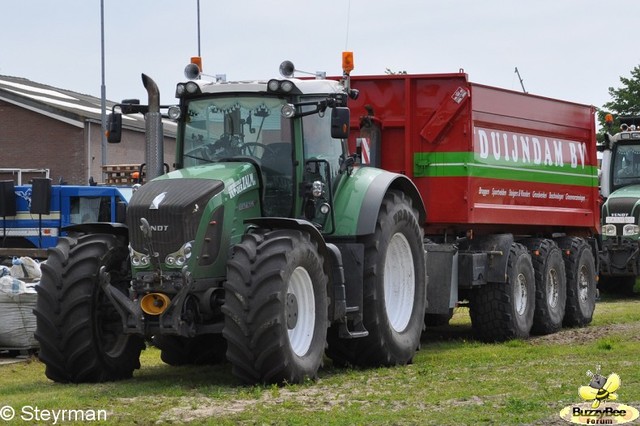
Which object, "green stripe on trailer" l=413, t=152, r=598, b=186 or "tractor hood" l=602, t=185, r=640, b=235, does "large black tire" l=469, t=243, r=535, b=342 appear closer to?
"green stripe on trailer" l=413, t=152, r=598, b=186

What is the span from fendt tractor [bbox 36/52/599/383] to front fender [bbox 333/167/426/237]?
0.02 meters

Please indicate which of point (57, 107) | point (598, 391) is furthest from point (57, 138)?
point (598, 391)

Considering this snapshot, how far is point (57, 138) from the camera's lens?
41469mm

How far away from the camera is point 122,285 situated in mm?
11922

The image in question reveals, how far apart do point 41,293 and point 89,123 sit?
2971 cm

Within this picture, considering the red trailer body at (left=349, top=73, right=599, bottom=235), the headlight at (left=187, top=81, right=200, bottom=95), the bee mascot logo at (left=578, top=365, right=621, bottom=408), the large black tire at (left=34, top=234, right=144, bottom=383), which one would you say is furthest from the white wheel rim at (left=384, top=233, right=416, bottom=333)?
the bee mascot logo at (left=578, top=365, right=621, bottom=408)

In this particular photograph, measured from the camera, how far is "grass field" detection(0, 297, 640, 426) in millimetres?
9438

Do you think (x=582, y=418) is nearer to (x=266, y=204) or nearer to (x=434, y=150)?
(x=266, y=204)

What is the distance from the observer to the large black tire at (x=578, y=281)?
19219mm

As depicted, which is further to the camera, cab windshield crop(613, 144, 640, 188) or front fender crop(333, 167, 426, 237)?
cab windshield crop(613, 144, 640, 188)

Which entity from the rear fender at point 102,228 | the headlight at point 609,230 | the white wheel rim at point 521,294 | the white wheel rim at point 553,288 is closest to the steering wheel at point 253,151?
the rear fender at point 102,228

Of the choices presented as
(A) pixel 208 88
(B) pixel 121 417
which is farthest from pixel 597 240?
(B) pixel 121 417

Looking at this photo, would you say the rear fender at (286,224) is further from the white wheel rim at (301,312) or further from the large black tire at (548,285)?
the large black tire at (548,285)

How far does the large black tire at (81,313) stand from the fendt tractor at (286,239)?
1 cm
